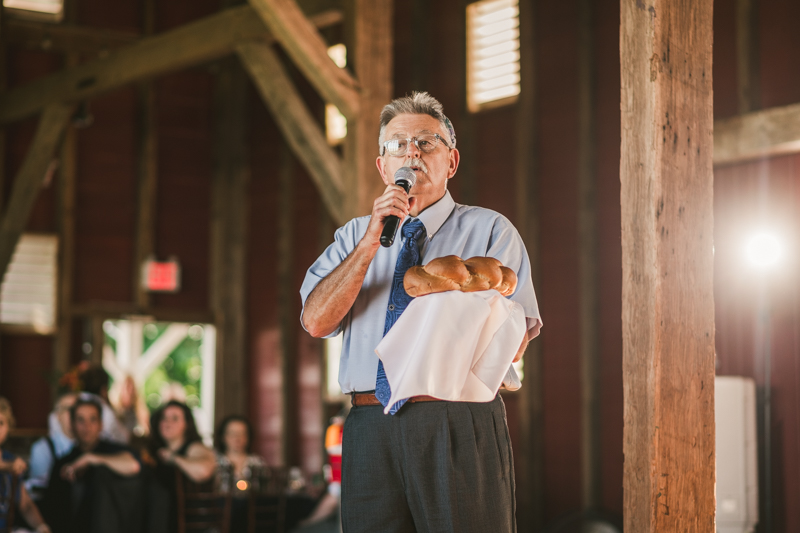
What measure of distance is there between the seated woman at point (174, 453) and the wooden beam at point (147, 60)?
248 centimetres

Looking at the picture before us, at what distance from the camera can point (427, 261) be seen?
1.79 meters

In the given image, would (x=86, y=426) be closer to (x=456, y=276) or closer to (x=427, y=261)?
(x=427, y=261)

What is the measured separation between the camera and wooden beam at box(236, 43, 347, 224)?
16.6 feet

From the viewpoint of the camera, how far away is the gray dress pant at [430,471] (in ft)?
5.30

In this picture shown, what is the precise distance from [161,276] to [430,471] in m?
7.40

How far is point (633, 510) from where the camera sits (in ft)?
6.81

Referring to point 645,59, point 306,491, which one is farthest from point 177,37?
point 645,59

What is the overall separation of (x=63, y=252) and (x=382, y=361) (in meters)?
7.25

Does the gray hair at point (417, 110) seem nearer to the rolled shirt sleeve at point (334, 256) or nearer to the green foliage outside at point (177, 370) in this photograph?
the rolled shirt sleeve at point (334, 256)

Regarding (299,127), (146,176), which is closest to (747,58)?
(299,127)

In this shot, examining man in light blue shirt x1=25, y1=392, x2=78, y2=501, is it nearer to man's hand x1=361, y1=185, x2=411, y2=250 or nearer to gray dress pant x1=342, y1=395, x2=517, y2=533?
gray dress pant x1=342, y1=395, x2=517, y2=533

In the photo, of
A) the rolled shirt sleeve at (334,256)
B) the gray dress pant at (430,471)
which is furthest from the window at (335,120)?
the gray dress pant at (430,471)

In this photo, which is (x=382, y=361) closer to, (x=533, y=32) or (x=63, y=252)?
(x=533, y=32)

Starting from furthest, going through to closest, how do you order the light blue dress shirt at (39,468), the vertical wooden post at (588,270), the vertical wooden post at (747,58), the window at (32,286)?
1. the window at (32,286)
2. the vertical wooden post at (588,270)
3. the vertical wooden post at (747,58)
4. the light blue dress shirt at (39,468)
